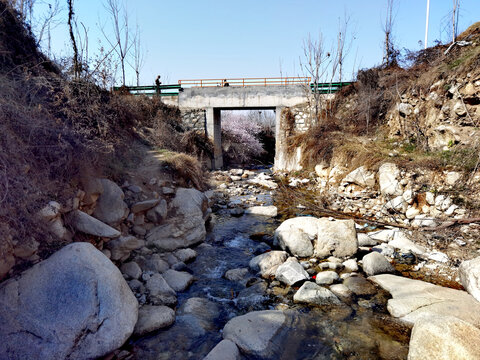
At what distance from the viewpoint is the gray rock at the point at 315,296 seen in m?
3.92

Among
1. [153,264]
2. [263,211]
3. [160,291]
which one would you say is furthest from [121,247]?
[263,211]

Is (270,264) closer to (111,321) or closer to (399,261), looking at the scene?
(399,261)

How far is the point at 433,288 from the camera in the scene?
12.9 feet

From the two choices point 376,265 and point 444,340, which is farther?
point 376,265

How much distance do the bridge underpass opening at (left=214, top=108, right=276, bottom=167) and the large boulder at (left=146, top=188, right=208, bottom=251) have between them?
29.8ft

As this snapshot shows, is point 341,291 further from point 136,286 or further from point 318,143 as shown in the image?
point 318,143

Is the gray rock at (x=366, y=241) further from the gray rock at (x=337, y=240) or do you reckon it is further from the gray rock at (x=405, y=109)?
the gray rock at (x=405, y=109)

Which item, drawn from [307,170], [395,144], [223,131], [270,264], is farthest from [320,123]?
[270,264]

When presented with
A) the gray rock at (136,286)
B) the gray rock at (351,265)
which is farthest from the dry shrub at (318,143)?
the gray rock at (136,286)

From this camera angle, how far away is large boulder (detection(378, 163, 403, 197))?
24.4 feet

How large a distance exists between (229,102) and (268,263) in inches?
467

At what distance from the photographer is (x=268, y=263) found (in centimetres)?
497

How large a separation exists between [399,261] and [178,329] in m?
4.09

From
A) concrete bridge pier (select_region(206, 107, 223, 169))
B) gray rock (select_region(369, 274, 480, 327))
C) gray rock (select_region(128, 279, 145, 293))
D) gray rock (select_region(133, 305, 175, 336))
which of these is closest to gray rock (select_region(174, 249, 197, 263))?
gray rock (select_region(128, 279, 145, 293))
